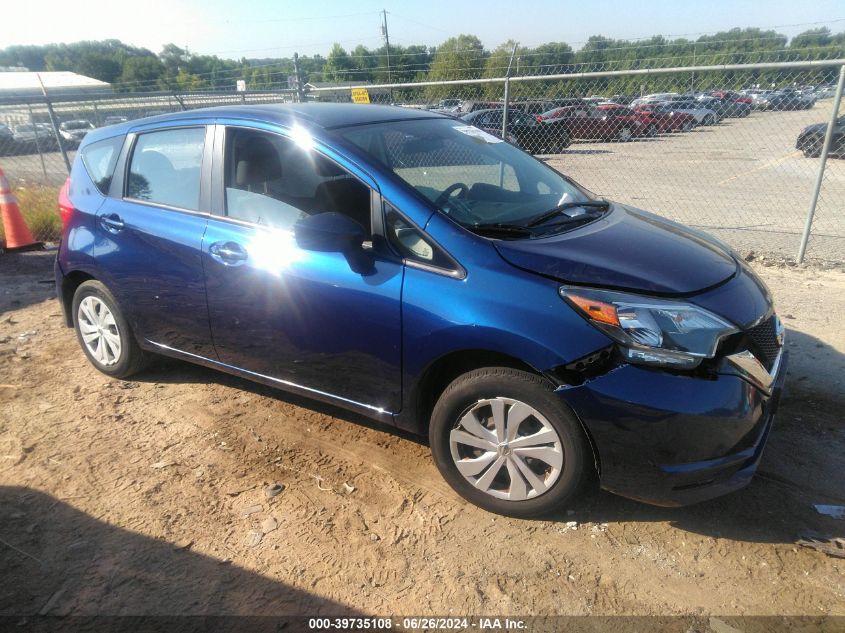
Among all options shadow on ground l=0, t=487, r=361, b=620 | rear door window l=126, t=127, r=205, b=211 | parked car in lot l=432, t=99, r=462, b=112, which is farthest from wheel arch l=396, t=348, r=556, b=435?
parked car in lot l=432, t=99, r=462, b=112

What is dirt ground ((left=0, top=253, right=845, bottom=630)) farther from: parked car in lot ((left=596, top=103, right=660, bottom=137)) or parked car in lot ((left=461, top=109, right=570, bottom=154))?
parked car in lot ((left=596, top=103, right=660, bottom=137))

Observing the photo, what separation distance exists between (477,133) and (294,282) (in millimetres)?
1688

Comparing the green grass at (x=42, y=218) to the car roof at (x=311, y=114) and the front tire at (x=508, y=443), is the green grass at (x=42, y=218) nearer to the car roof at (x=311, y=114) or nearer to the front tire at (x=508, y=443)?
the car roof at (x=311, y=114)

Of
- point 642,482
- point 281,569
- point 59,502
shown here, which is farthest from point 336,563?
point 59,502

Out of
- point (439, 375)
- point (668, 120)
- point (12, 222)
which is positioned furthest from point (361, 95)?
point (668, 120)

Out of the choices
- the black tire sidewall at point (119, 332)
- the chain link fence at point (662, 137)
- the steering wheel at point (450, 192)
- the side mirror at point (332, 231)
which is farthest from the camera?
the chain link fence at point (662, 137)

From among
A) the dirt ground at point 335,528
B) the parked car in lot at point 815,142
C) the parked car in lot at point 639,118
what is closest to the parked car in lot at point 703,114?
the parked car in lot at point 639,118

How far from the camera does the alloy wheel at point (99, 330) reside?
4039 millimetres

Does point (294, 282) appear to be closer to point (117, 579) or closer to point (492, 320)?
point (492, 320)

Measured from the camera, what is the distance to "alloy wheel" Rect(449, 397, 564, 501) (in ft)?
8.28

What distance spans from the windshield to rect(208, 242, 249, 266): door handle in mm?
824

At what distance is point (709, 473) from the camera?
2.37 meters

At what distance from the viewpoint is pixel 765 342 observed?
8.74ft

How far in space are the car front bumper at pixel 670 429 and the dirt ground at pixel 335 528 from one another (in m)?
0.32
